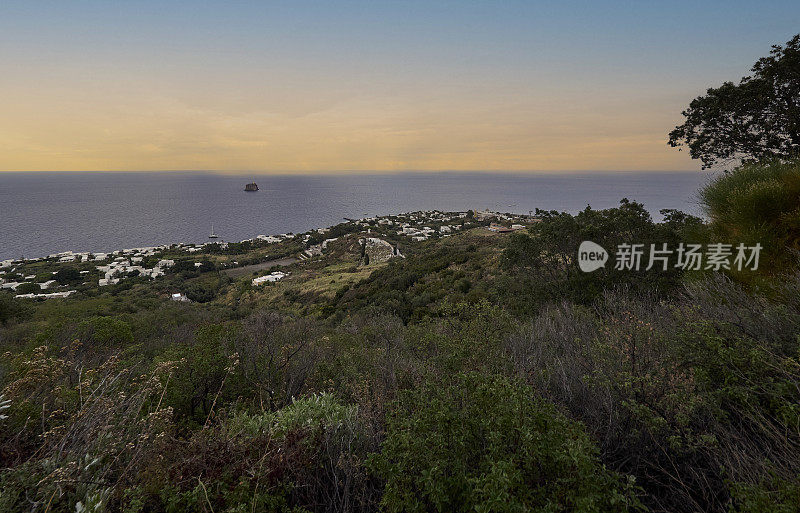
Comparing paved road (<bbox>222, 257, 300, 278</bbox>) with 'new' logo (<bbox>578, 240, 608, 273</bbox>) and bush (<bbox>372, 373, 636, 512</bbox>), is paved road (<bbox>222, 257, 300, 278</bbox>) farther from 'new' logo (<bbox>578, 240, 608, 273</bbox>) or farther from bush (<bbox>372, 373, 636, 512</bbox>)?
bush (<bbox>372, 373, 636, 512</bbox>)

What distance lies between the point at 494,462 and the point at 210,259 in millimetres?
68474

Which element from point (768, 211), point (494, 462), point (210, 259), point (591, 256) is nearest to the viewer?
point (494, 462)

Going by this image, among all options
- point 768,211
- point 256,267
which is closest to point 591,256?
point 768,211

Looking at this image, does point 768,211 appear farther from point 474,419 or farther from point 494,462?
point 494,462

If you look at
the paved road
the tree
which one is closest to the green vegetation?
the tree

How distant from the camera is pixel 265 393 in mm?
6383

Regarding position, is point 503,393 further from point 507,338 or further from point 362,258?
point 362,258

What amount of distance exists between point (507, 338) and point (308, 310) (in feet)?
78.0

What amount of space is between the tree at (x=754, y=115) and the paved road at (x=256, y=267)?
2154 inches

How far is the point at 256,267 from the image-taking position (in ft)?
190

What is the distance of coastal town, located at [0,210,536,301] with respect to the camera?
148 feet

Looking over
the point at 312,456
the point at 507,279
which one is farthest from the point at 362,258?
the point at 312,456

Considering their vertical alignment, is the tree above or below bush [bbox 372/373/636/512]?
above

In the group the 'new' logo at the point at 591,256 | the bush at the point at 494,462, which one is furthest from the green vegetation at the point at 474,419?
the 'new' logo at the point at 591,256
